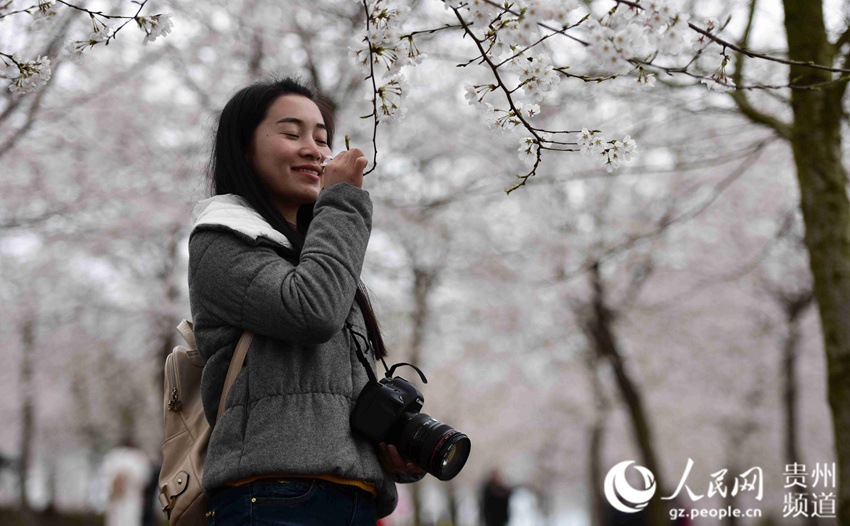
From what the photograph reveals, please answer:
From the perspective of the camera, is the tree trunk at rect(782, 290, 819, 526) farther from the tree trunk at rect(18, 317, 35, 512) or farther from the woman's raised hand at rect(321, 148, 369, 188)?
the tree trunk at rect(18, 317, 35, 512)

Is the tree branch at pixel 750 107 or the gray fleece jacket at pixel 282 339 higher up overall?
the tree branch at pixel 750 107

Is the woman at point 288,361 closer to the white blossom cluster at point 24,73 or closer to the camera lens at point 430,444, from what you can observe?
the camera lens at point 430,444

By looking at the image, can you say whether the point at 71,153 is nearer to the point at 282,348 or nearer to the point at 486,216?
the point at 486,216

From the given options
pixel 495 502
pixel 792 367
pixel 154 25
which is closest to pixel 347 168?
pixel 154 25

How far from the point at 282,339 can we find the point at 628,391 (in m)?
8.40

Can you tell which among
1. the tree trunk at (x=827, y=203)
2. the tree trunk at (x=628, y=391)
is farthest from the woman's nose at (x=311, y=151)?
the tree trunk at (x=628, y=391)

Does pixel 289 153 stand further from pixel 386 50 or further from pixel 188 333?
pixel 188 333

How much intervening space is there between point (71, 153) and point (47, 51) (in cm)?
407

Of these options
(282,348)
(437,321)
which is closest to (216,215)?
(282,348)

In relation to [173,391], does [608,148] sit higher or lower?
higher

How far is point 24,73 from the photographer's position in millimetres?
1781

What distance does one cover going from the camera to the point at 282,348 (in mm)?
1466

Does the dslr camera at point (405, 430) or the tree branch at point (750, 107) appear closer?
the dslr camera at point (405, 430)

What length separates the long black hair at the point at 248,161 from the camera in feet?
5.60
